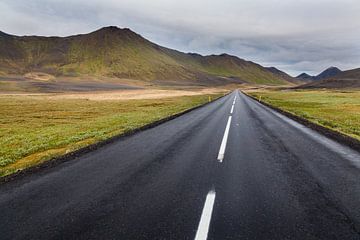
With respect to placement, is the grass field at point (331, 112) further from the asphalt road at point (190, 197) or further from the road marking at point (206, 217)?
the road marking at point (206, 217)

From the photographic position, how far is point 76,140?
13.2 meters

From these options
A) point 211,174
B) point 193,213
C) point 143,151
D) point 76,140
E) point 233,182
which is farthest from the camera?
point 76,140

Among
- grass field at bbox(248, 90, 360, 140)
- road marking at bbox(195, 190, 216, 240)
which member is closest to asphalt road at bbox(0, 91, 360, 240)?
road marking at bbox(195, 190, 216, 240)

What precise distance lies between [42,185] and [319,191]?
599 centimetres

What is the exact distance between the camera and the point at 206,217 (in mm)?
4867

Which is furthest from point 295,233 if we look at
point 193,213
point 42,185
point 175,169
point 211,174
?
point 42,185

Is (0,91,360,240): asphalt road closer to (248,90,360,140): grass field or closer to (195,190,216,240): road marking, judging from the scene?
(195,190,216,240): road marking

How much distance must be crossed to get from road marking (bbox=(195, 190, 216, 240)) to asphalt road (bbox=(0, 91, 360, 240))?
0.05ft

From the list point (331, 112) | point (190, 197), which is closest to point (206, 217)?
point (190, 197)

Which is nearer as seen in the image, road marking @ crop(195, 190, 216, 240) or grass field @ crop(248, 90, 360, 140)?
road marking @ crop(195, 190, 216, 240)

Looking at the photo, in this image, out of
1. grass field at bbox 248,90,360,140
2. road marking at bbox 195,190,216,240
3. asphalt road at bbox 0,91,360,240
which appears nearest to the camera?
road marking at bbox 195,190,216,240

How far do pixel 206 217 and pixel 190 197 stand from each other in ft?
3.08

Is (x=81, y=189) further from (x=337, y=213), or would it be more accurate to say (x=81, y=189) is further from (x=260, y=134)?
(x=260, y=134)

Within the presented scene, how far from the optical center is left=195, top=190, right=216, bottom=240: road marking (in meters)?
4.32
